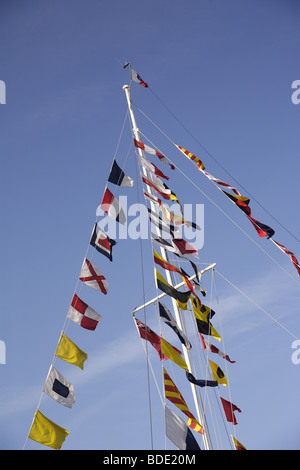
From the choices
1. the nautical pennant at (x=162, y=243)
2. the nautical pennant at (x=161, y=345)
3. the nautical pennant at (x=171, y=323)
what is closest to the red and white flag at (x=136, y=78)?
the nautical pennant at (x=162, y=243)

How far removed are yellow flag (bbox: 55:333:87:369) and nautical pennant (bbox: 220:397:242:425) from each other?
4.29 meters

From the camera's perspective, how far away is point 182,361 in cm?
1452

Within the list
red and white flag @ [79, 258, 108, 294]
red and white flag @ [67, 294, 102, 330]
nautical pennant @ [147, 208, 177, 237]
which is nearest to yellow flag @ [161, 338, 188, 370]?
red and white flag @ [67, 294, 102, 330]

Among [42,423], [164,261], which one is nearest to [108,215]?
[164,261]

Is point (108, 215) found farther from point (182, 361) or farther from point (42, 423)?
point (42, 423)

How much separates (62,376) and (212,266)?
500 centimetres

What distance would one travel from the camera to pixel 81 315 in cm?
1567

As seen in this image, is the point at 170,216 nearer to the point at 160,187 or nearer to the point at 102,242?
the point at 160,187

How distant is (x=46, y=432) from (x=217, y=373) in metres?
5.00

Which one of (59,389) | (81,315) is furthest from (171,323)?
(59,389)

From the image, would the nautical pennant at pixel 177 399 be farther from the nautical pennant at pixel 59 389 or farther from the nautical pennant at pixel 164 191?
the nautical pennant at pixel 164 191

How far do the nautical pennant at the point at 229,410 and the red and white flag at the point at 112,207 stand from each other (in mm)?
5583

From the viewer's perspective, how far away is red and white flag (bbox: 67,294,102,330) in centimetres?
1565
